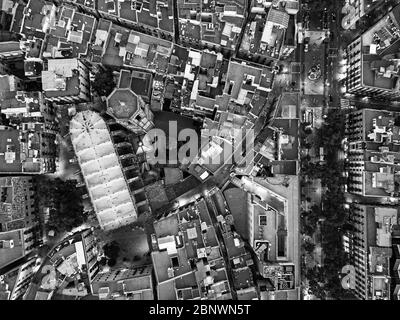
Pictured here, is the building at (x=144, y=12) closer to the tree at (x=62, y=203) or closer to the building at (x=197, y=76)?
the building at (x=197, y=76)

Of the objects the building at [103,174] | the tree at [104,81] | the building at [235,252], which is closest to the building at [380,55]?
the building at [235,252]

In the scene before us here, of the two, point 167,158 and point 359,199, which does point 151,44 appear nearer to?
point 167,158

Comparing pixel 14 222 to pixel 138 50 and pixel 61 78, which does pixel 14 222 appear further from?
pixel 138 50

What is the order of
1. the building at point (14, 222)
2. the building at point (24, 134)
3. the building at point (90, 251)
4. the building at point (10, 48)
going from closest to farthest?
the building at point (14, 222) → the building at point (24, 134) → the building at point (90, 251) → the building at point (10, 48)

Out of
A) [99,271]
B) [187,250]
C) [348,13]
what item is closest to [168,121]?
[187,250]

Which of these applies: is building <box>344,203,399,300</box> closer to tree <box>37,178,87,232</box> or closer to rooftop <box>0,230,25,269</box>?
tree <box>37,178,87,232</box>

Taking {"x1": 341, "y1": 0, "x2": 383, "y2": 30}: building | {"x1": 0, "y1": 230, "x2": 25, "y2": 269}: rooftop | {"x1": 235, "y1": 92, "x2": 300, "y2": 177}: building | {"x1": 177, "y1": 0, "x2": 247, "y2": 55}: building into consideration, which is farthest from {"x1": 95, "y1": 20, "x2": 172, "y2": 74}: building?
{"x1": 341, "y1": 0, "x2": 383, "y2": 30}: building
